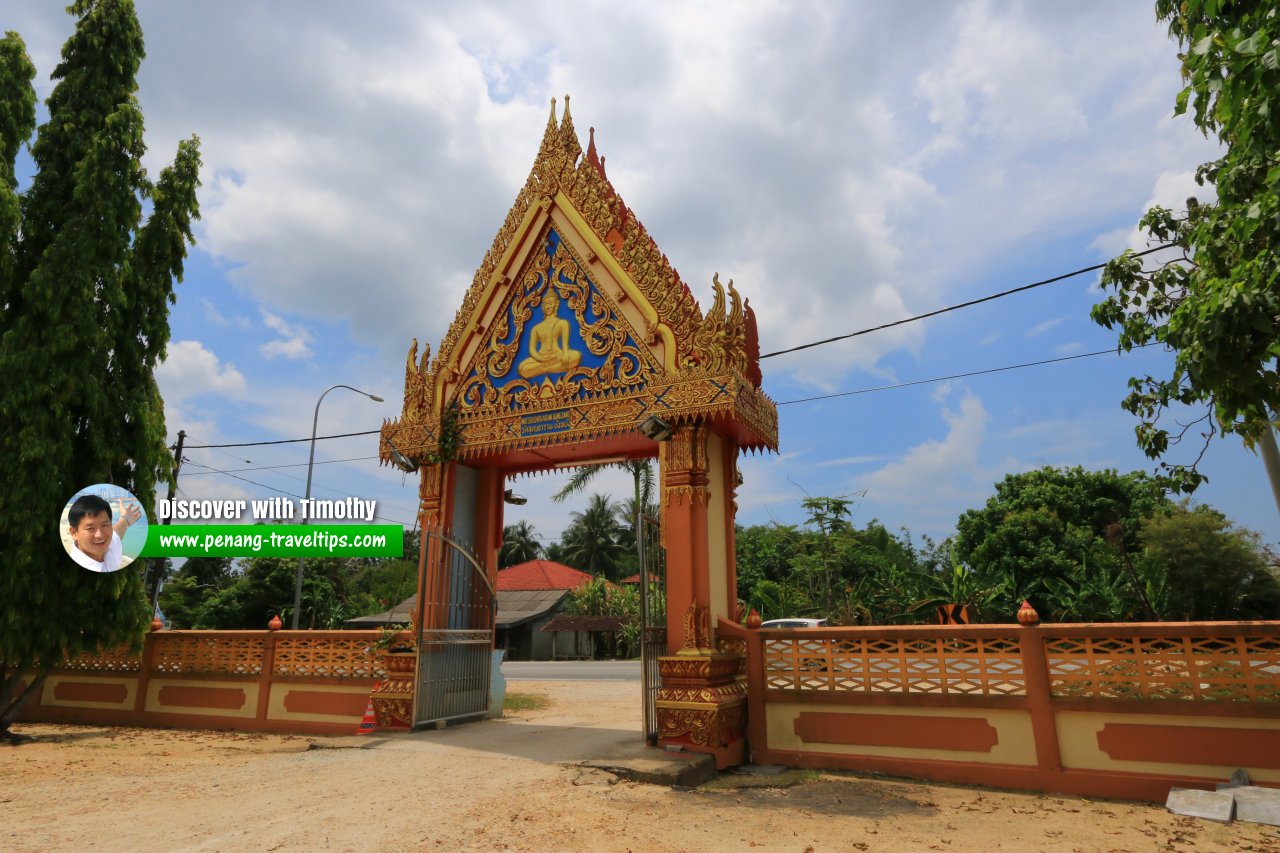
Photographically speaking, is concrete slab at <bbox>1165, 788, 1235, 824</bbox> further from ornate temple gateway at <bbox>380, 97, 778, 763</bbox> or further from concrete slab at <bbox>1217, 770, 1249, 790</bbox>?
ornate temple gateway at <bbox>380, 97, 778, 763</bbox>

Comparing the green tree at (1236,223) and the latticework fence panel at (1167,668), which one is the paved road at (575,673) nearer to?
the latticework fence panel at (1167,668)

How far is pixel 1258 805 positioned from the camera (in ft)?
18.0

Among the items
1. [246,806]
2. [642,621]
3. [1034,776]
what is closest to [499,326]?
[642,621]

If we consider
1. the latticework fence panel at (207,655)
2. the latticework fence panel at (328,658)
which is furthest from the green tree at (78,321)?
the latticework fence panel at (328,658)

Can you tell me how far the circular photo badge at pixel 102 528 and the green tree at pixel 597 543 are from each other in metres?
39.2

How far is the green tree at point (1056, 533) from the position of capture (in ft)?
83.5

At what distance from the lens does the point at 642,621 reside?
8.16 m

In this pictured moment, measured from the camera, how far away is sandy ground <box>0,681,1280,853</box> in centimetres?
Result: 488

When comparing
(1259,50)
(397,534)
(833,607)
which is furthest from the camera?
(833,607)

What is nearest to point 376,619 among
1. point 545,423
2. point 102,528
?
point 102,528

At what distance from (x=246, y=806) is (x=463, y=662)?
4.10 m

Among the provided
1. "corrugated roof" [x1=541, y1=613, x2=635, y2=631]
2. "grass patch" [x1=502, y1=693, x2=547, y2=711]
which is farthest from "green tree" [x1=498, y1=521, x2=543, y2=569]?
"grass patch" [x1=502, y1=693, x2=547, y2=711]

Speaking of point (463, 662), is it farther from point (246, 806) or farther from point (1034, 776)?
point (1034, 776)

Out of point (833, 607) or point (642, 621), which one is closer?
point (642, 621)
